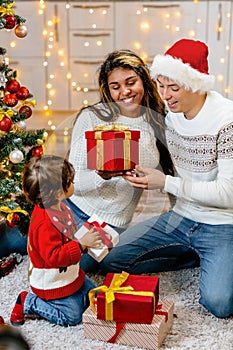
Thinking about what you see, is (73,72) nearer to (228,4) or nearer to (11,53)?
(11,53)

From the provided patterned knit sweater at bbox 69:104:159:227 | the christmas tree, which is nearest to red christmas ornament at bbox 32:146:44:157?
the christmas tree

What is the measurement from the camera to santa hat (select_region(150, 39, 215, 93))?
1.65 m

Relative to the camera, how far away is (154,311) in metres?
1.49

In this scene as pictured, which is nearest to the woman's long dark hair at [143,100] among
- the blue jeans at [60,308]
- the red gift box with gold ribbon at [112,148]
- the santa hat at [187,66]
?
the santa hat at [187,66]

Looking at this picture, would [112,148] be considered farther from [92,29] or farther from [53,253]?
[92,29]

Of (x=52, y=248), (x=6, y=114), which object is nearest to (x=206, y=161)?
(x=52, y=248)

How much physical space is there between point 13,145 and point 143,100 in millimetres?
484

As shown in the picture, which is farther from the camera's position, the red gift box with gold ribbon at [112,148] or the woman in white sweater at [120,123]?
the woman in white sweater at [120,123]

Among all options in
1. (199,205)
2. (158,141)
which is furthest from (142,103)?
(199,205)

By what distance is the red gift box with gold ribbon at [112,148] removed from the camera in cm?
160

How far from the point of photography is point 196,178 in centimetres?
179

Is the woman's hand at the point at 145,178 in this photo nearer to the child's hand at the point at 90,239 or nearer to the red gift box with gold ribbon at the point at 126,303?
the child's hand at the point at 90,239

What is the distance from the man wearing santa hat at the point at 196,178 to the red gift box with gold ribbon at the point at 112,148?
0.23ft

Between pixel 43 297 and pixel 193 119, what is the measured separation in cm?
74
